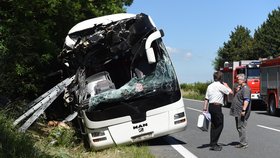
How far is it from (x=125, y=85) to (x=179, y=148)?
1938 millimetres

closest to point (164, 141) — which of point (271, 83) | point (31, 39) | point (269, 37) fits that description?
point (31, 39)

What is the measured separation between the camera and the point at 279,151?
1062cm

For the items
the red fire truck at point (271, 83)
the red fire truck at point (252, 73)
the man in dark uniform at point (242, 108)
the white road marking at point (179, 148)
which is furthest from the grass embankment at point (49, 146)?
the red fire truck at point (252, 73)

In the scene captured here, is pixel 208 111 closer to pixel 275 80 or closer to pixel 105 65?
pixel 105 65

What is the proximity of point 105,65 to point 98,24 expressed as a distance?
113 centimetres

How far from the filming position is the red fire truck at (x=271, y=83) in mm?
21891

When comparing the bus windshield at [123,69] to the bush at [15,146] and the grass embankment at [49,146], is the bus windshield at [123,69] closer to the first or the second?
the grass embankment at [49,146]

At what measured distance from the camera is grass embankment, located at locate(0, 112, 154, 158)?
773cm

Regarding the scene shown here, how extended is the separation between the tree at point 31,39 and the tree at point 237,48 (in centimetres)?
6456

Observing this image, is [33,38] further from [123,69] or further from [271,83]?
[271,83]

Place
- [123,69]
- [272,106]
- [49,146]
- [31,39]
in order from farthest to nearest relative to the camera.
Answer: [272,106] < [31,39] < [123,69] < [49,146]

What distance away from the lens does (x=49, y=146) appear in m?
10.0

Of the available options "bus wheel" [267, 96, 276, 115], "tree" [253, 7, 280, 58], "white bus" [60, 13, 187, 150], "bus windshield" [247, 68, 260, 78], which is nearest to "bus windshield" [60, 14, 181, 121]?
"white bus" [60, 13, 187, 150]

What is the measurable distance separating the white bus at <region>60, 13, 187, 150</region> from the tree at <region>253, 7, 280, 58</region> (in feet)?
190
